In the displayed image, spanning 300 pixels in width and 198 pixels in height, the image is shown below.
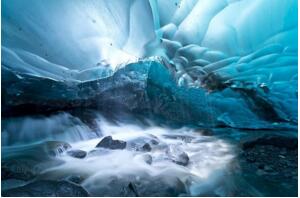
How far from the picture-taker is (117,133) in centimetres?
217

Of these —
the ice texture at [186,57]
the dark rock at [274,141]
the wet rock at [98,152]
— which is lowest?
the wet rock at [98,152]

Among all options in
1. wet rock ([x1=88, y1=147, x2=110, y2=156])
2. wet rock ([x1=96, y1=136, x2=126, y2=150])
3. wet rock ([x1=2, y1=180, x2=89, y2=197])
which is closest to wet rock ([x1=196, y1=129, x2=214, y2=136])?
wet rock ([x1=96, y1=136, x2=126, y2=150])

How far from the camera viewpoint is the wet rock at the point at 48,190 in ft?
5.44

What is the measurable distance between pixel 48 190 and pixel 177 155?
2.41ft

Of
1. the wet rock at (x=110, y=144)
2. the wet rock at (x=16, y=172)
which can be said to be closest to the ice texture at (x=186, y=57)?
the wet rock at (x=110, y=144)

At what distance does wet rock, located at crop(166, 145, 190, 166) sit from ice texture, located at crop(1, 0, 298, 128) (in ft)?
0.82

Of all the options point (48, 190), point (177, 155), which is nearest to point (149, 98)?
point (177, 155)

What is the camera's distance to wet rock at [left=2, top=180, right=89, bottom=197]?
1659 mm

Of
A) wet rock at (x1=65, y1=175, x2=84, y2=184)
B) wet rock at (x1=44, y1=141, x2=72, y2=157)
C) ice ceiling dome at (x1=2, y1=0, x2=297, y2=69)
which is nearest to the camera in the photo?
wet rock at (x1=65, y1=175, x2=84, y2=184)

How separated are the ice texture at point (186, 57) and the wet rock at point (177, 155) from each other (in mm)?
250

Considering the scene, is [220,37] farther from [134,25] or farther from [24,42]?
[24,42]

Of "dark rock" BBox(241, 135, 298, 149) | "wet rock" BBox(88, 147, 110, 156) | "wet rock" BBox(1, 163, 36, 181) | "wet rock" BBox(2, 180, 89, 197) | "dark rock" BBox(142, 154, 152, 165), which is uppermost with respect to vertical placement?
"dark rock" BBox(241, 135, 298, 149)

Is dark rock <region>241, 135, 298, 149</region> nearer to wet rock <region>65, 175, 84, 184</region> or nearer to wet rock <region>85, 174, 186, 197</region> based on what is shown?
wet rock <region>85, 174, 186, 197</region>

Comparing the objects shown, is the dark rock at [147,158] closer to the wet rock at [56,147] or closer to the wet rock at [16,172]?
the wet rock at [56,147]
